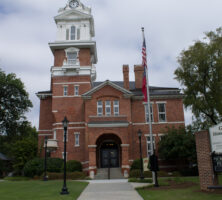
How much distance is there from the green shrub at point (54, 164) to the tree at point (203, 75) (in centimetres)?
1575

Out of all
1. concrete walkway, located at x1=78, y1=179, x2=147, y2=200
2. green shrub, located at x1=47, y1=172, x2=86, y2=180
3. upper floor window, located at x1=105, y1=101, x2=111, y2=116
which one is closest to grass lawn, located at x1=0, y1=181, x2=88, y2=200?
concrete walkway, located at x1=78, y1=179, x2=147, y2=200

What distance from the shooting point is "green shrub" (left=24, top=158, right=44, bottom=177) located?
1096 inches

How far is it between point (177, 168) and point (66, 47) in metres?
22.1

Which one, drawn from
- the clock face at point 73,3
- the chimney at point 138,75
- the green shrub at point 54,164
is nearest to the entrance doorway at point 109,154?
the green shrub at point 54,164

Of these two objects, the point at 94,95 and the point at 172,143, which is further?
the point at 94,95

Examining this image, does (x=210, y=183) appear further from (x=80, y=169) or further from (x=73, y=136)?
(x=73, y=136)

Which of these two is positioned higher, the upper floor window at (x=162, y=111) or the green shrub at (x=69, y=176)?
the upper floor window at (x=162, y=111)

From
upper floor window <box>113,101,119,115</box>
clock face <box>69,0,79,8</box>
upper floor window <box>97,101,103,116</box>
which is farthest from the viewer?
clock face <box>69,0,79,8</box>

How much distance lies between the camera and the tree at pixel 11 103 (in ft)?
140

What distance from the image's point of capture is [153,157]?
15.8 m

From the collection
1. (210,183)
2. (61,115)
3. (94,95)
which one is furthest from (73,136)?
(210,183)

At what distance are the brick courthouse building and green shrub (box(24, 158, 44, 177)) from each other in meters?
3.20

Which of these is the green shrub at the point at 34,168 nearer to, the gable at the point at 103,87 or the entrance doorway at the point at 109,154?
the entrance doorway at the point at 109,154

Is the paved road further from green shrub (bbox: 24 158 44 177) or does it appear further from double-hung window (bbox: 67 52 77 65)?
double-hung window (bbox: 67 52 77 65)
